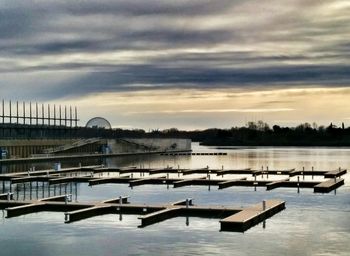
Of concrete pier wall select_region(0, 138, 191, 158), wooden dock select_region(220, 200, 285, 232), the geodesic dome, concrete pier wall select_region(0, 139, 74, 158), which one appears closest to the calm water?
wooden dock select_region(220, 200, 285, 232)

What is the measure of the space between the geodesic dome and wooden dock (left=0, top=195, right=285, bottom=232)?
415ft

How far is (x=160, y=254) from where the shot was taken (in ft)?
79.3

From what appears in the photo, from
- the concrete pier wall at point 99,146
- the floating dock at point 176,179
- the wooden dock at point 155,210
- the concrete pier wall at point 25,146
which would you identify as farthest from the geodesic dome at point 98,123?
the wooden dock at point 155,210

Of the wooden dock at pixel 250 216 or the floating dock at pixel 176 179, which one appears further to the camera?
the floating dock at pixel 176 179

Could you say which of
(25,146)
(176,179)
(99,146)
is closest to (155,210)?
(176,179)

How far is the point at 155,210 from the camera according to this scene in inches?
1351

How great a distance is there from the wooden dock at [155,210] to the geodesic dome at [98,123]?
12637 centimetres

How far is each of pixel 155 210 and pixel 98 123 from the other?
435ft

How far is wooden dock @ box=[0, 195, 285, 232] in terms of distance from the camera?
3041 centimetres

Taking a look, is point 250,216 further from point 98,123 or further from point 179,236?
point 98,123

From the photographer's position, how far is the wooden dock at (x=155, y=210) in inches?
1197

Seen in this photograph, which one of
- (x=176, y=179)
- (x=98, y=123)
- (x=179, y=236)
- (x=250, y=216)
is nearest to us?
(x=179, y=236)

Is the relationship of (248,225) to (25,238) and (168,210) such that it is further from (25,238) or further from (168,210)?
(25,238)

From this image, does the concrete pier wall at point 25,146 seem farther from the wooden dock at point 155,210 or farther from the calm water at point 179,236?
the calm water at point 179,236
